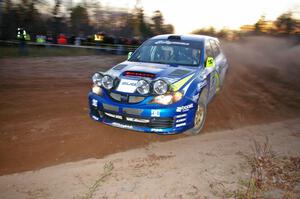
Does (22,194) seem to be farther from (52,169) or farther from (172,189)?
(172,189)

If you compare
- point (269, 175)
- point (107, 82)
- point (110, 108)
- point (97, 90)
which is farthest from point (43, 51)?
point (269, 175)

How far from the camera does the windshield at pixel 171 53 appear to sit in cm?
624

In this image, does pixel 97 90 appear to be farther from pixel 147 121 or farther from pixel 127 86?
pixel 147 121

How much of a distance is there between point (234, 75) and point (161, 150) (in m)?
8.07

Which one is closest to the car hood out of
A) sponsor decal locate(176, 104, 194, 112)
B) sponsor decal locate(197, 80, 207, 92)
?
sponsor decal locate(197, 80, 207, 92)

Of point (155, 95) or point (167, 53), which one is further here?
point (167, 53)

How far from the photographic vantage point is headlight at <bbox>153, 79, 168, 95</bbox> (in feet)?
16.4

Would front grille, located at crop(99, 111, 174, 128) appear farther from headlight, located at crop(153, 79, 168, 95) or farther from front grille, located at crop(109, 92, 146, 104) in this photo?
headlight, located at crop(153, 79, 168, 95)

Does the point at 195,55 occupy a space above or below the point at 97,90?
above

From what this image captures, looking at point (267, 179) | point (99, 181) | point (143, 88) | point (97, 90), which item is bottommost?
point (267, 179)

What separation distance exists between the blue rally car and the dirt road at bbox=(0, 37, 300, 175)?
56 cm

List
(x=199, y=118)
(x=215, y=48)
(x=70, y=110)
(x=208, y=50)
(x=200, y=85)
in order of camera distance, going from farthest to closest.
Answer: (x=215, y=48)
(x=70, y=110)
(x=208, y=50)
(x=199, y=118)
(x=200, y=85)

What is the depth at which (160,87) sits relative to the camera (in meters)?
5.02

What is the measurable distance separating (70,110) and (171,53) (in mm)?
2596
